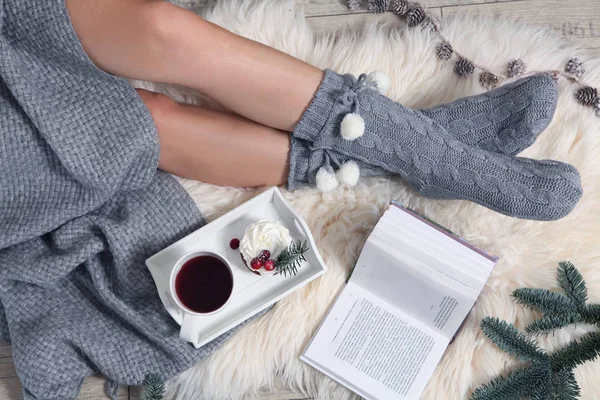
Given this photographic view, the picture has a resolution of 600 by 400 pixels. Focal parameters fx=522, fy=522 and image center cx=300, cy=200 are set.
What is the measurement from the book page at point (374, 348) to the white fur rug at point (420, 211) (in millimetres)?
25

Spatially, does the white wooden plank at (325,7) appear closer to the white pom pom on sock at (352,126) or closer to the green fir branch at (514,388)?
the white pom pom on sock at (352,126)

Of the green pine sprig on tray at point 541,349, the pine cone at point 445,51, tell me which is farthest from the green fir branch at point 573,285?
the pine cone at point 445,51

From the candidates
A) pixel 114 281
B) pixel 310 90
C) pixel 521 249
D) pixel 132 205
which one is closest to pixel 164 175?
pixel 132 205

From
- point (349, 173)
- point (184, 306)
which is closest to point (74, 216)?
point (184, 306)

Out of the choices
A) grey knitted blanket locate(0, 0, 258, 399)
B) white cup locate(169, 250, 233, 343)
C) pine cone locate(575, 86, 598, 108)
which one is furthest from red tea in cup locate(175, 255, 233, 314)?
pine cone locate(575, 86, 598, 108)

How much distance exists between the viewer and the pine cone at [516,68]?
104 centimetres

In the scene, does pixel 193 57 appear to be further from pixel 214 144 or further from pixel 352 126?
pixel 352 126

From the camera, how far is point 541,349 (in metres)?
0.88

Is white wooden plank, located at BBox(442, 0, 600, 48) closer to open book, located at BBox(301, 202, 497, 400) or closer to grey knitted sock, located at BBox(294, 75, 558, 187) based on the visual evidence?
grey knitted sock, located at BBox(294, 75, 558, 187)

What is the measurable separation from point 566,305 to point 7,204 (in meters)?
0.94

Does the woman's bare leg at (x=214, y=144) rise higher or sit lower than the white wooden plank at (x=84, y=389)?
higher

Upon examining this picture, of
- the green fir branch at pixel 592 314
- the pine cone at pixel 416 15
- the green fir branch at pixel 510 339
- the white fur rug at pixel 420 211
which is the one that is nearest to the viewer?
the green fir branch at pixel 592 314

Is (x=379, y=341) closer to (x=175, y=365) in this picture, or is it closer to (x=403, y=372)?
(x=403, y=372)

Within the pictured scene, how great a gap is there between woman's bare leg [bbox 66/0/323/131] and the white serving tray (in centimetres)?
16
